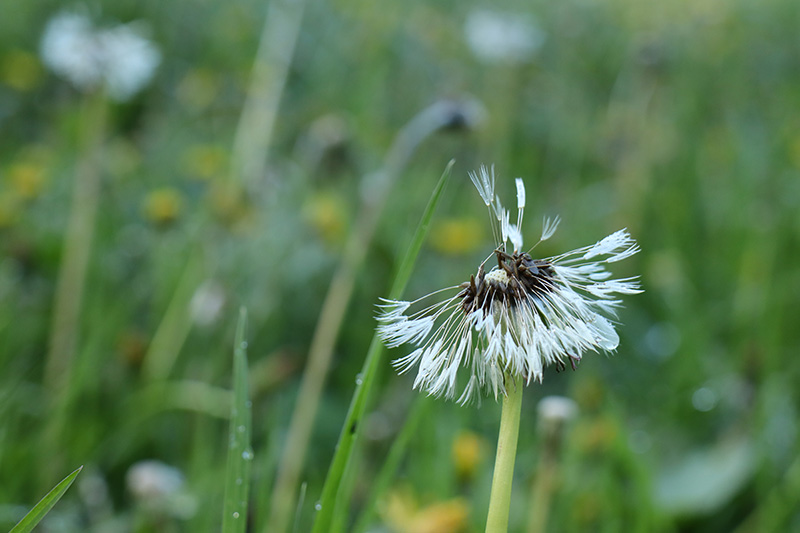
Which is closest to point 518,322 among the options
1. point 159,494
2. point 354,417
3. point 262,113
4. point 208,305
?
point 354,417

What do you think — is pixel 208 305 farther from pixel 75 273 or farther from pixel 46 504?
pixel 46 504

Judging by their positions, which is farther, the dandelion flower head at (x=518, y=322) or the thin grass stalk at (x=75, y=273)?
the thin grass stalk at (x=75, y=273)

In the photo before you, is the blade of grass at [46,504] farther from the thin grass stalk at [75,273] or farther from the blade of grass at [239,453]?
the thin grass stalk at [75,273]

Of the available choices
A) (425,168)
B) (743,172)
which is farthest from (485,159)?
(743,172)

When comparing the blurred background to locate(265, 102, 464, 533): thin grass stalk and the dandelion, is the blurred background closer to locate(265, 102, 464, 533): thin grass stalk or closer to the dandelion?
locate(265, 102, 464, 533): thin grass stalk

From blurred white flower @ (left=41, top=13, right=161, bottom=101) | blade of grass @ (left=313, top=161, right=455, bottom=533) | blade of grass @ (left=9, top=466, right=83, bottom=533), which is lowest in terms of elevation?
blade of grass @ (left=9, top=466, right=83, bottom=533)

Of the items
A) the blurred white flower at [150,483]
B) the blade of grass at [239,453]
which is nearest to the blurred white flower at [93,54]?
the blurred white flower at [150,483]

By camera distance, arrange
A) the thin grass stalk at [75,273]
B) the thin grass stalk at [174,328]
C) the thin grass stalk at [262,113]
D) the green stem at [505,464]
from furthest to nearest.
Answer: the thin grass stalk at [262,113] < the thin grass stalk at [174,328] < the thin grass stalk at [75,273] < the green stem at [505,464]

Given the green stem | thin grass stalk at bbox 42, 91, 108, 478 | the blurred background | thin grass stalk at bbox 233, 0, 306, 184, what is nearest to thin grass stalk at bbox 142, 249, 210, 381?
the blurred background
